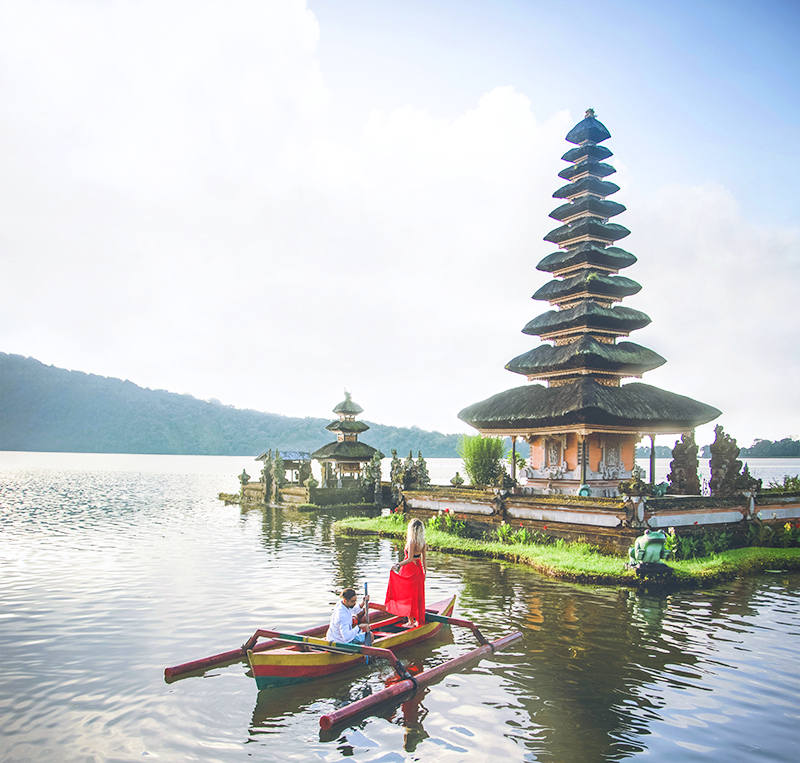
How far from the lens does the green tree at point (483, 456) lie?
118 feet

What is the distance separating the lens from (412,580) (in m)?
12.5

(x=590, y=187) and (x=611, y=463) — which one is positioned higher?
(x=590, y=187)

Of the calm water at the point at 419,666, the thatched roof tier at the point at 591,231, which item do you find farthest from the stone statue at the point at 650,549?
the thatched roof tier at the point at 591,231

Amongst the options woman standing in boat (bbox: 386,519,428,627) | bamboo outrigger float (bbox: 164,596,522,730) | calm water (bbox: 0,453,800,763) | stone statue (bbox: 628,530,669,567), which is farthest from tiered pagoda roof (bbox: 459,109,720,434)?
bamboo outrigger float (bbox: 164,596,522,730)

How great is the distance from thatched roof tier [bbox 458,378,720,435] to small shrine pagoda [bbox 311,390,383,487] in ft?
63.8

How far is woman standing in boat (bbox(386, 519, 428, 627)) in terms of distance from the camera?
12.4 m

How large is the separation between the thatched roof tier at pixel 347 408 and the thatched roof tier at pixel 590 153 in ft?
85.4

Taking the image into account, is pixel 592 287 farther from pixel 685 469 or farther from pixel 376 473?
pixel 376 473

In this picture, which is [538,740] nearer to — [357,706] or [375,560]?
[357,706]

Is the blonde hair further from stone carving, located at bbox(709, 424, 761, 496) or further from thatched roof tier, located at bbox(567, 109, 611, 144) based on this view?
thatched roof tier, located at bbox(567, 109, 611, 144)

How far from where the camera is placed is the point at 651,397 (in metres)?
27.8

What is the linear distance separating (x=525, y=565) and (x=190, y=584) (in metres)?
11.5

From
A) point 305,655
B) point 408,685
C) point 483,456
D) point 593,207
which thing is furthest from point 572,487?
point 305,655

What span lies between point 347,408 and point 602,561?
1261 inches
